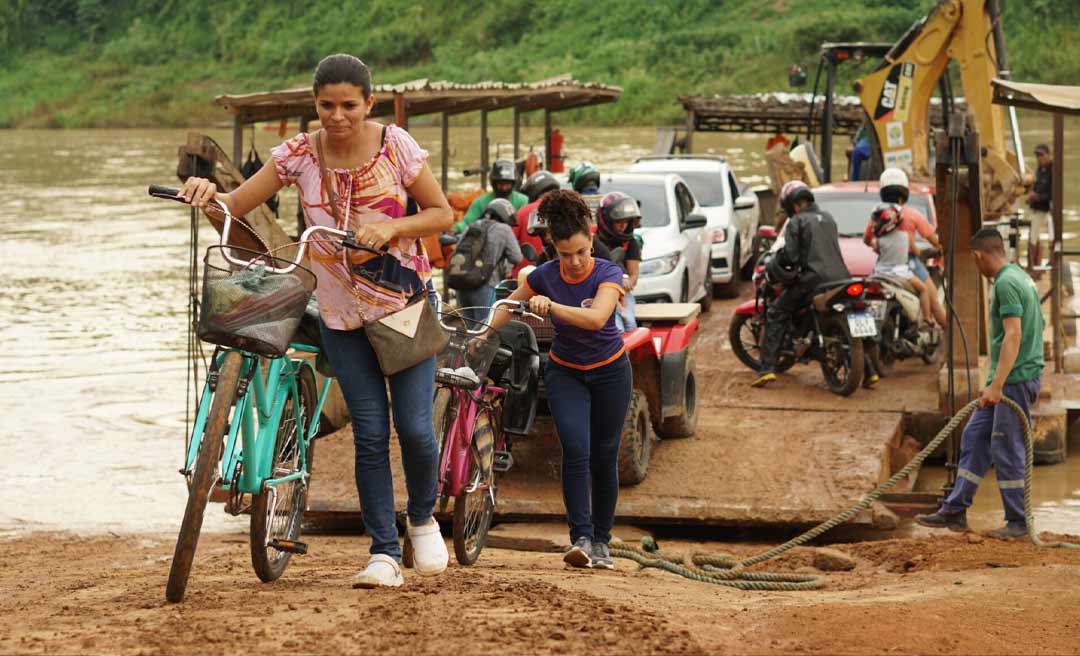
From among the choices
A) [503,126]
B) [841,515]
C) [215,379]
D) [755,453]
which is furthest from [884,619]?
[503,126]

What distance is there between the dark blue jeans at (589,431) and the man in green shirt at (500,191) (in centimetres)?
603

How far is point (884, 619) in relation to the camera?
5547mm

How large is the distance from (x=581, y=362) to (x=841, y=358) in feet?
20.3

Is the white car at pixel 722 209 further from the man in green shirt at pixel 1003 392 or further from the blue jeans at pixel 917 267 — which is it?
the man in green shirt at pixel 1003 392

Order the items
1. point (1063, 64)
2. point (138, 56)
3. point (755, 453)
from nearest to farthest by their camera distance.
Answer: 1. point (755, 453)
2. point (1063, 64)
3. point (138, 56)

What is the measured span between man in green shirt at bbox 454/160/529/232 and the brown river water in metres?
2.84

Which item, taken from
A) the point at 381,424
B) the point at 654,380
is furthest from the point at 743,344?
the point at 381,424

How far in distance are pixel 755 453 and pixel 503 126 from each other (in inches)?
2010

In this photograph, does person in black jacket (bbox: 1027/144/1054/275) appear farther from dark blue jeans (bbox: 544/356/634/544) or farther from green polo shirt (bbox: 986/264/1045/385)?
dark blue jeans (bbox: 544/356/634/544)

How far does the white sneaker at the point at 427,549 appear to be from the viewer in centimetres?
619

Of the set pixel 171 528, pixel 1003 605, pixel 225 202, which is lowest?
pixel 171 528

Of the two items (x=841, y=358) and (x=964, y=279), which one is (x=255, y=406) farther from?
(x=841, y=358)

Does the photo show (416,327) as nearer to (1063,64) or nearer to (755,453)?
(755,453)

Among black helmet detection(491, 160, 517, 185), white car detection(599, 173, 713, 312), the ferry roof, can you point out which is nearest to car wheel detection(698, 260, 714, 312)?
white car detection(599, 173, 713, 312)
